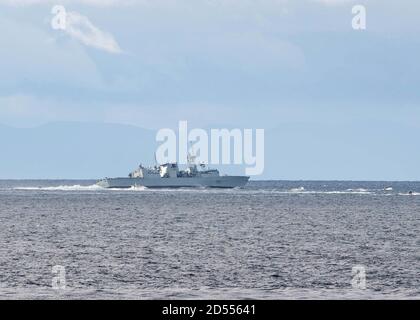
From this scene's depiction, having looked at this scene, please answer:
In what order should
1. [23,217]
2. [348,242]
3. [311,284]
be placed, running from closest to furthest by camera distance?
[311,284] → [348,242] → [23,217]

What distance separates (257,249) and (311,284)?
80.1ft

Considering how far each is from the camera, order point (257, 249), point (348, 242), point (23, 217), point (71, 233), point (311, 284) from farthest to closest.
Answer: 1. point (23, 217)
2. point (71, 233)
3. point (348, 242)
4. point (257, 249)
5. point (311, 284)

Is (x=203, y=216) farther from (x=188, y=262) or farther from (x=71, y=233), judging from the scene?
(x=188, y=262)

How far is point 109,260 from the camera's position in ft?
211

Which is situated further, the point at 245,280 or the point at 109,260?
the point at 109,260

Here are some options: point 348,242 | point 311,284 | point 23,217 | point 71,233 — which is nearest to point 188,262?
point 311,284
